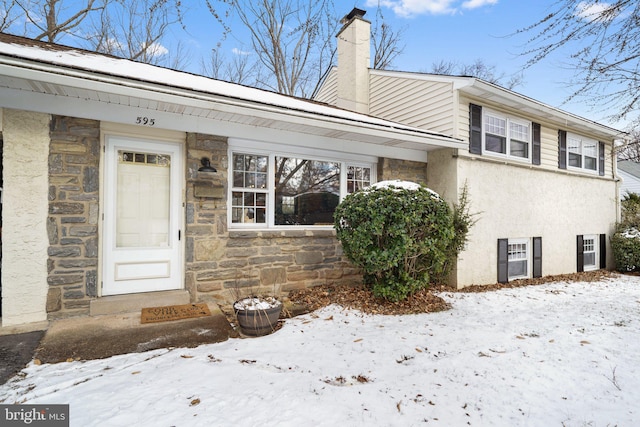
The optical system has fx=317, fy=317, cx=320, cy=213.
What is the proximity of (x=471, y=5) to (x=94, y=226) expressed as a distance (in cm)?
572

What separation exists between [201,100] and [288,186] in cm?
205

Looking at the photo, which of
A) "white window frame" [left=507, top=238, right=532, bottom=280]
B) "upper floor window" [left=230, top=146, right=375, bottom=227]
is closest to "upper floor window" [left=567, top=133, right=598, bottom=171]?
"white window frame" [left=507, top=238, right=532, bottom=280]

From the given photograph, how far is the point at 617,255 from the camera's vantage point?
30.3ft

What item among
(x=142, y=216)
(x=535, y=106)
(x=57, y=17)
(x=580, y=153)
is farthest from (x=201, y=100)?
(x=580, y=153)

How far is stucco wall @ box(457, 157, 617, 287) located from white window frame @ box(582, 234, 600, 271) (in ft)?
0.66

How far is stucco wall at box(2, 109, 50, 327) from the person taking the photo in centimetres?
361

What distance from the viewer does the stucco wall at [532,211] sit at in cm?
659

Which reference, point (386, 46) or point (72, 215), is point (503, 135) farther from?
point (386, 46)

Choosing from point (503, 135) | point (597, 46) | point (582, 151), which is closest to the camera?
point (597, 46)

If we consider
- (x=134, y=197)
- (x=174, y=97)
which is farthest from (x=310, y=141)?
(x=134, y=197)

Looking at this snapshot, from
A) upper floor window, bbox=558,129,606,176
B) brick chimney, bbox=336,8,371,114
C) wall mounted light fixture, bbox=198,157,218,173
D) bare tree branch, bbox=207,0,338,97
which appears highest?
bare tree branch, bbox=207,0,338,97

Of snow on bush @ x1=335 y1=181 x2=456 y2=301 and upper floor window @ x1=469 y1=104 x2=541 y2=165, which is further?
upper floor window @ x1=469 y1=104 x2=541 y2=165

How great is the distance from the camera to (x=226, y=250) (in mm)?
4793

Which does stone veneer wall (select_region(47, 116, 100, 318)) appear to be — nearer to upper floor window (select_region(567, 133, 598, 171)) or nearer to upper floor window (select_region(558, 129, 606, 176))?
upper floor window (select_region(558, 129, 606, 176))
